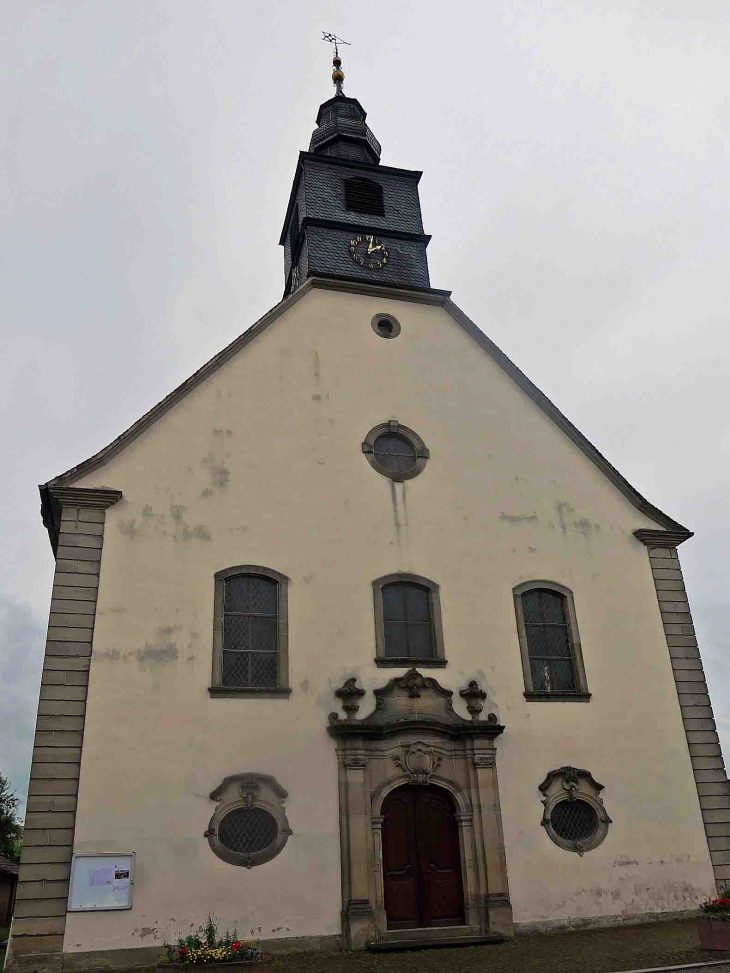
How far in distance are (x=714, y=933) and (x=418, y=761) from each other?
4545mm

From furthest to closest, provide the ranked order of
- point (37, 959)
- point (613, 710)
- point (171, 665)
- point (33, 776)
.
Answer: point (613, 710) < point (171, 665) < point (33, 776) < point (37, 959)

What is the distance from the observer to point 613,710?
1401cm

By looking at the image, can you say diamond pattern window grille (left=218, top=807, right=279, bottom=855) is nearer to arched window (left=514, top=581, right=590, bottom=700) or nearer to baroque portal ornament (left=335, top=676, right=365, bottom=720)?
baroque portal ornament (left=335, top=676, right=365, bottom=720)

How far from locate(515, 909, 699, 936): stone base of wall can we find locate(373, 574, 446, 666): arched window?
4.09 m

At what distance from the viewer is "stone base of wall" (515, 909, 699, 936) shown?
12.3 meters

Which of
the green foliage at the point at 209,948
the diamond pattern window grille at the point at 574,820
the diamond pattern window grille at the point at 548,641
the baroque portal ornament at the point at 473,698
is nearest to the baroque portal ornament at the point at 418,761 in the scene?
the baroque portal ornament at the point at 473,698

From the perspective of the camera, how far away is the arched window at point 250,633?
41.5ft

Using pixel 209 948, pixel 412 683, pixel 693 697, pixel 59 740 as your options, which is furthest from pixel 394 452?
pixel 209 948

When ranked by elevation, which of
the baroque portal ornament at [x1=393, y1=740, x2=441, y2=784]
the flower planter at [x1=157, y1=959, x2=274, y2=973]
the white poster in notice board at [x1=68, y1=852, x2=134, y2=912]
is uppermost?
the baroque portal ornament at [x1=393, y1=740, x2=441, y2=784]

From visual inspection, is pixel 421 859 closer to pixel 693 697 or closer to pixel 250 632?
pixel 250 632

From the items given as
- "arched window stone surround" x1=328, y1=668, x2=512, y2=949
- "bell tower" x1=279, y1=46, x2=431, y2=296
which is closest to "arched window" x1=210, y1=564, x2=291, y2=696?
"arched window stone surround" x1=328, y1=668, x2=512, y2=949

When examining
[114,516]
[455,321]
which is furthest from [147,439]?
[455,321]

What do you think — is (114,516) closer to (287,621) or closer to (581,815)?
(287,621)

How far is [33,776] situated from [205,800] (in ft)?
7.76
